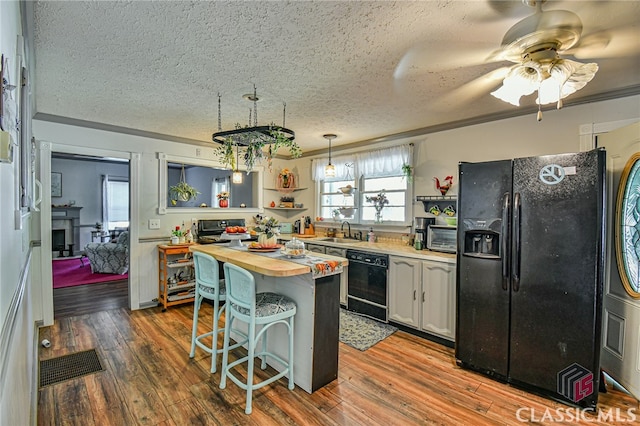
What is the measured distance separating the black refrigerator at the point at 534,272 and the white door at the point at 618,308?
399mm

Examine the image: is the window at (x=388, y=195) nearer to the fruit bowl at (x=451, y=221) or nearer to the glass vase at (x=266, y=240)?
the fruit bowl at (x=451, y=221)

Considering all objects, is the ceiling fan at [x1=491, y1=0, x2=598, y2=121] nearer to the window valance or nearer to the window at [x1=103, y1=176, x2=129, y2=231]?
the window valance

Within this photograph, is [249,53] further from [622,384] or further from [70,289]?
[70,289]

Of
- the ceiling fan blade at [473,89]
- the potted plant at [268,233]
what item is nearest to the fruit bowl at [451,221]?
the ceiling fan blade at [473,89]

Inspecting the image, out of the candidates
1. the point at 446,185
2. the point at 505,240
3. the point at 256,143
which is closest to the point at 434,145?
the point at 446,185

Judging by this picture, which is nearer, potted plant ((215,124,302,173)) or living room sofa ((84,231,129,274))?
potted plant ((215,124,302,173))

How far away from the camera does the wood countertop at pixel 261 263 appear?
203cm

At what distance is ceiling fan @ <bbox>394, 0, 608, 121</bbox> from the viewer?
1607 millimetres

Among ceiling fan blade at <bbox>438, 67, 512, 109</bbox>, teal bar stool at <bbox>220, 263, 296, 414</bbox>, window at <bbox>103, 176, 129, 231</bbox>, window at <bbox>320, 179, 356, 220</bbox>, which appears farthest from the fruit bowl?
window at <bbox>103, 176, 129, 231</bbox>

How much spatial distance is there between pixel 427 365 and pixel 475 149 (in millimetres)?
2375

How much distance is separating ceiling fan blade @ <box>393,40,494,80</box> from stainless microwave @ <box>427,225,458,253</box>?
173 cm

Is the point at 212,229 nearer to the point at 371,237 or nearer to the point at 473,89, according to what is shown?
the point at 371,237

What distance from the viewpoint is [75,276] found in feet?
18.9

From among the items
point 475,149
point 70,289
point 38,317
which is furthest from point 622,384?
point 70,289
